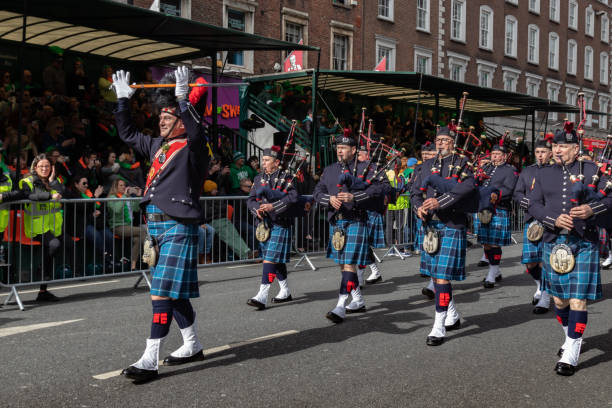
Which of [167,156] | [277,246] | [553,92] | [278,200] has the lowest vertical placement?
[277,246]

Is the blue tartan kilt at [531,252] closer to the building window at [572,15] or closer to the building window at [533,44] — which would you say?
the building window at [533,44]

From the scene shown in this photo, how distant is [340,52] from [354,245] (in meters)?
18.7

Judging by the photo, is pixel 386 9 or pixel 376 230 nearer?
pixel 376 230

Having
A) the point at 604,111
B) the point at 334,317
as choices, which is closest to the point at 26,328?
the point at 334,317

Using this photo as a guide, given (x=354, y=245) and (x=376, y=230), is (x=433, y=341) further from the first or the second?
(x=376, y=230)

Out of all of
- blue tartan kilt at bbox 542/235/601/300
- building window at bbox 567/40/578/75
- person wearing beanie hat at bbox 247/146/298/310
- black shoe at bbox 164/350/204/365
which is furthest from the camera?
building window at bbox 567/40/578/75

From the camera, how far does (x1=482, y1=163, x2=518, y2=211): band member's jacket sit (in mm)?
10336

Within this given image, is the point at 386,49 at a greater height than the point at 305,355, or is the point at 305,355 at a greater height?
the point at 386,49

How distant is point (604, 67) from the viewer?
4500 cm

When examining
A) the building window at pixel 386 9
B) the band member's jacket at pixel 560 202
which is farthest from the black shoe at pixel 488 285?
the building window at pixel 386 9

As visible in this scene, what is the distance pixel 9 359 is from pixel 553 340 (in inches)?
192

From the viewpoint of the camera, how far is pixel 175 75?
4.94 metres

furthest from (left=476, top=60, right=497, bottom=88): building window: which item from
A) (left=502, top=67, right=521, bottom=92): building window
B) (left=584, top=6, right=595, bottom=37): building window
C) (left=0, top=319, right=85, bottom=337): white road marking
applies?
(left=0, top=319, right=85, bottom=337): white road marking

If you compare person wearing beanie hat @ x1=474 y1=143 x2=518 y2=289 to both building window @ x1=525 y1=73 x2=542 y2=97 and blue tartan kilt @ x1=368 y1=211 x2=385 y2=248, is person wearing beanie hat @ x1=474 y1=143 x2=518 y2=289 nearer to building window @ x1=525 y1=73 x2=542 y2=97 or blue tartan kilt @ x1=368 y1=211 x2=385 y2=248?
blue tartan kilt @ x1=368 y1=211 x2=385 y2=248
